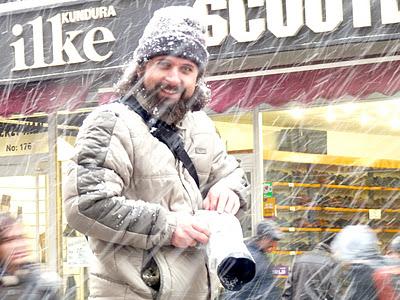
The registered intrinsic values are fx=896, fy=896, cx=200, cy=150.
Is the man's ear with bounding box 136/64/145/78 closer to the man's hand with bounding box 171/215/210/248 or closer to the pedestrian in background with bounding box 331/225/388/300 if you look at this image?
the man's hand with bounding box 171/215/210/248

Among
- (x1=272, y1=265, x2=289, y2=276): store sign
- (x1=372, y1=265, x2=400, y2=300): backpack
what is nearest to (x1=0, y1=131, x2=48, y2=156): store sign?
(x1=272, y1=265, x2=289, y2=276): store sign

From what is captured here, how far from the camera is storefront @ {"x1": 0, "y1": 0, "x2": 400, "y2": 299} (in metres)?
9.95

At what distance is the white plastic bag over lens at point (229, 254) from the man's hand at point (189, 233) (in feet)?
0.07

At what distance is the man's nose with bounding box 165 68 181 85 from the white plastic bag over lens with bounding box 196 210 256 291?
0.44m

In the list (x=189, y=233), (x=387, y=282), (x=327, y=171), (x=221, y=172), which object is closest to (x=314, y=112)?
(x=327, y=171)

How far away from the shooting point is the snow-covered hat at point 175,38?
9.37 ft

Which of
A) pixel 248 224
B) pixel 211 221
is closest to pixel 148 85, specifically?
pixel 211 221

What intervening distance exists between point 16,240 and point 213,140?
202cm

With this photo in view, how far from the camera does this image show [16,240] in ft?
15.3

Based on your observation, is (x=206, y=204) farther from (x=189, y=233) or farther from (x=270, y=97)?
(x=270, y=97)

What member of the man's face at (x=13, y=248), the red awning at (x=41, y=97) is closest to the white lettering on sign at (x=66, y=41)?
Answer: the red awning at (x=41, y=97)

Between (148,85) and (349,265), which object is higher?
(148,85)

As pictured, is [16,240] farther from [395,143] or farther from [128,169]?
[395,143]

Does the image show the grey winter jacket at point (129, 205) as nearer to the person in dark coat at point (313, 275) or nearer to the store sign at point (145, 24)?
the person in dark coat at point (313, 275)
